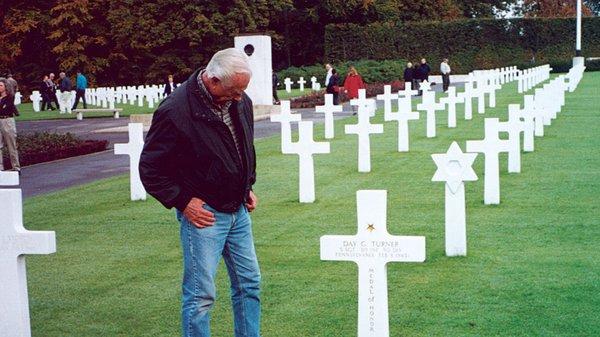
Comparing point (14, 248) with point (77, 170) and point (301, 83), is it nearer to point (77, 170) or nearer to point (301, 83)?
point (77, 170)

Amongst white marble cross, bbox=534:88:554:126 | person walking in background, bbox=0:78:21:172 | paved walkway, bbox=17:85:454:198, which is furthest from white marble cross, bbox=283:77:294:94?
person walking in background, bbox=0:78:21:172

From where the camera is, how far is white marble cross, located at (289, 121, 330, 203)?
500 inches

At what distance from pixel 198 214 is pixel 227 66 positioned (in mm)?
827

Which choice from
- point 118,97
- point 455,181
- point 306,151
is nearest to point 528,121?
point 306,151

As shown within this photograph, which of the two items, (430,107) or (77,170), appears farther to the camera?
(430,107)

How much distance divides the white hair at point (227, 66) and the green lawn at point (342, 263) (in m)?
2.21

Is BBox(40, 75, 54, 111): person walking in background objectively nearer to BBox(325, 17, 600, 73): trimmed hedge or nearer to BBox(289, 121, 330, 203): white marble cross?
BBox(325, 17, 600, 73): trimmed hedge

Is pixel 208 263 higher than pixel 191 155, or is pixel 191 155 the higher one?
pixel 191 155

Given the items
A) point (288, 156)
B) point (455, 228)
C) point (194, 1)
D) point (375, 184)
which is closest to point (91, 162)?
Answer: point (288, 156)

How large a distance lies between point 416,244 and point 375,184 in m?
8.94

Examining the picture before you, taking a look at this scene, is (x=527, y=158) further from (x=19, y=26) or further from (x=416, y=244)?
(x=19, y=26)

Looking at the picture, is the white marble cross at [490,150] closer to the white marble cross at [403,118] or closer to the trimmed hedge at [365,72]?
the white marble cross at [403,118]

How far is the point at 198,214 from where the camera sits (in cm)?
555

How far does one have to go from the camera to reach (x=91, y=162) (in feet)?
69.2
